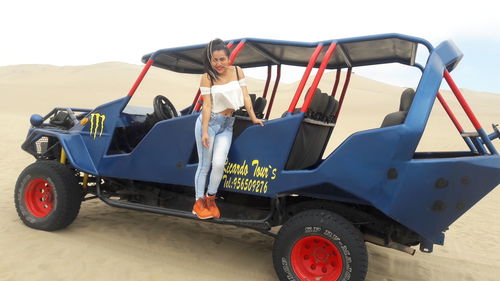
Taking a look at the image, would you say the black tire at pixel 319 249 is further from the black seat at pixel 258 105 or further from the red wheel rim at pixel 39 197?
the red wheel rim at pixel 39 197

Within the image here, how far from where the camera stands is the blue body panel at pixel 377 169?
3.00 meters

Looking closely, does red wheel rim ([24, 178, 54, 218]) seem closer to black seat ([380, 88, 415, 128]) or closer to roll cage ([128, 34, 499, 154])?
roll cage ([128, 34, 499, 154])

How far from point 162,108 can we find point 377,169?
2.72 metres

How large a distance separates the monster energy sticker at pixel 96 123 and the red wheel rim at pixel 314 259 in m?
2.53

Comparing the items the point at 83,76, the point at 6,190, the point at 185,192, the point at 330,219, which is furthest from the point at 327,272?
the point at 83,76

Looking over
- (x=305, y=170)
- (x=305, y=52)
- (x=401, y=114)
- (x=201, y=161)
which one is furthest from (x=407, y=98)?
(x=201, y=161)

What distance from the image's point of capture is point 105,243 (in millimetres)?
4262

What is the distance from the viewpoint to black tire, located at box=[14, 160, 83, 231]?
4414mm

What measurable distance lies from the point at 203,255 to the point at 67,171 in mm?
1865

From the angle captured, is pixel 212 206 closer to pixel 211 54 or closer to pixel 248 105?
A: pixel 248 105

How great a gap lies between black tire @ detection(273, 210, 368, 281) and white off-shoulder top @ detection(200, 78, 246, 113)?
1.16 meters

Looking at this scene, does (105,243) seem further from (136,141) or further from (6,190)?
(6,190)

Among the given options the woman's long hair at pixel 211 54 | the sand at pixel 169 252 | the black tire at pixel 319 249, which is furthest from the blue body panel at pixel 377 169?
the sand at pixel 169 252

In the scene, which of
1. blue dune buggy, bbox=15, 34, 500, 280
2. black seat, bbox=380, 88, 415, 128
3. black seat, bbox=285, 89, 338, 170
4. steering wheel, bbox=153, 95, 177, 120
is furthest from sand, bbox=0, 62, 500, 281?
black seat, bbox=380, 88, 415, 128
